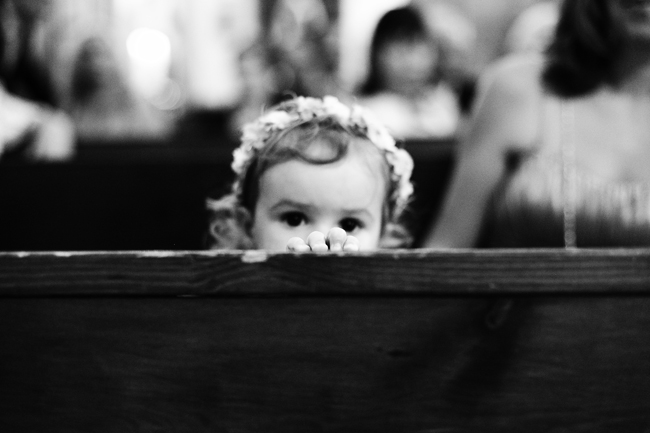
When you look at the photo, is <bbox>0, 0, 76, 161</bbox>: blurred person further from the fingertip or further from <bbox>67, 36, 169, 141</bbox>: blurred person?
the fingertip

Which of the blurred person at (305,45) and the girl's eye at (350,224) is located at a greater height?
the blurred person at (305,45)

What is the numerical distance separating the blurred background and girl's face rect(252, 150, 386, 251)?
0.45 m

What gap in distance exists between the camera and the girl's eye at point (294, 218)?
4.86 ft

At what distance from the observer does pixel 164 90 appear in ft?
25.6

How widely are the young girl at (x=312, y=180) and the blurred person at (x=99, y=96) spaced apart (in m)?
2.68

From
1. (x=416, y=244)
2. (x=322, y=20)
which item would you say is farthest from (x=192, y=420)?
(x=322, y=20)

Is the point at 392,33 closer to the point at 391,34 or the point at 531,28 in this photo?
the point at 391,34

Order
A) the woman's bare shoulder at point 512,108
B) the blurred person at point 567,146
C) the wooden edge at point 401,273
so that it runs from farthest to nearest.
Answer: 1. the woman's bare shoulder at point 512,108
2. the blurred person at point 567,146
3. the wooden edge at point 401,273

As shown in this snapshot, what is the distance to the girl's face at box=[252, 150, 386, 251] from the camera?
57.9 inches

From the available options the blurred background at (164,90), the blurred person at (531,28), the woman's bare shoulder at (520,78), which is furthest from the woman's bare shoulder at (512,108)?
the blurred person at (531,28)

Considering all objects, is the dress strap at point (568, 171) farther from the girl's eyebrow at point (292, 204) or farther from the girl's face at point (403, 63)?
the girl's face at point (403, 63)

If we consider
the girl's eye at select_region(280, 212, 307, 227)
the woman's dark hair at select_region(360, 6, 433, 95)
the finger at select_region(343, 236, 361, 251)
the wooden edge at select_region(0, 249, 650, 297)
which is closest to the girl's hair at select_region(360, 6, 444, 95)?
the woman's dark hair at select_region(360, 6, 433, 95)

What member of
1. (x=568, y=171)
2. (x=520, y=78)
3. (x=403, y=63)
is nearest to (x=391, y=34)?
(x=403, y=63)

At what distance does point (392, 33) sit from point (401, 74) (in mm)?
190
